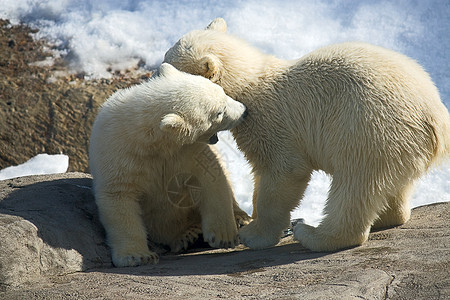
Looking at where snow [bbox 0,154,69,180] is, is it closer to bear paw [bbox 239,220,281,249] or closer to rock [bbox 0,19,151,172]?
rock [bbox 0,19,151,172]

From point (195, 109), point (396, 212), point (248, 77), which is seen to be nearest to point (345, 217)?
point (396, 212)

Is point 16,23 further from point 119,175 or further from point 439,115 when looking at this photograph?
point 439,115

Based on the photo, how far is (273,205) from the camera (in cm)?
463

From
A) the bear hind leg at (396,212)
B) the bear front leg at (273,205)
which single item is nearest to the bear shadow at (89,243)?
the bear front leg at (273,205)

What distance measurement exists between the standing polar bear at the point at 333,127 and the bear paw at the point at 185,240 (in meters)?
0.50

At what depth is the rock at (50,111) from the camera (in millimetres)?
7871

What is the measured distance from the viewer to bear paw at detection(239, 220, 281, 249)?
4695mm

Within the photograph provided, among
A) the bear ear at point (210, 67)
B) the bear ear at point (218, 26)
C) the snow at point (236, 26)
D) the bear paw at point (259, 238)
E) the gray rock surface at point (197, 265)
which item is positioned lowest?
the gray rock surface at point (197, 265)

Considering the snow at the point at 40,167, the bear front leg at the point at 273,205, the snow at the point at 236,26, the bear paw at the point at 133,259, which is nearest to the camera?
the bear paw at the point at 133,259

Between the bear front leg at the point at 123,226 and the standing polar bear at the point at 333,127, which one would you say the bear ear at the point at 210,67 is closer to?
the standing polar bear at the point at 333,127

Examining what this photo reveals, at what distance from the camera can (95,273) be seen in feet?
12.9

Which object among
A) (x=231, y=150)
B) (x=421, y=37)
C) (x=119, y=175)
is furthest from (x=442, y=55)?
(x=119, y=175)

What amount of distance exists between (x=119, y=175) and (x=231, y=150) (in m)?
3.80

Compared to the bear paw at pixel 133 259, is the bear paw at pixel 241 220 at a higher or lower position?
higher
